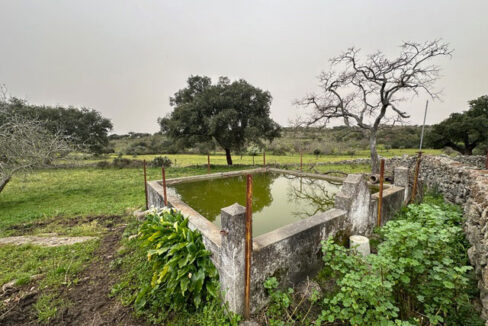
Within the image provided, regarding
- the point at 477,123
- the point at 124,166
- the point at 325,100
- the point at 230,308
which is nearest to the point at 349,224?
the point at 230,308

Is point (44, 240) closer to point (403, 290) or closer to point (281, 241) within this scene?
point (281, 241)

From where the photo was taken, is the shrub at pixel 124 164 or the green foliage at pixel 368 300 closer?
the green foliage at pixel 368 300

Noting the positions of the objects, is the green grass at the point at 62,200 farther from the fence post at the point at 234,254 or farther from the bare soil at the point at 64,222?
the fence post at the point at 234,254

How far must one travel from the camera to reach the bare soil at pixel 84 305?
224cm

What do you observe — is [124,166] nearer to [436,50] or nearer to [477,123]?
[436,50]

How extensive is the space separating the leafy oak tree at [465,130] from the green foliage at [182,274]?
2425 cm

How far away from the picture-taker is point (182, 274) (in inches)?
→ 85.4

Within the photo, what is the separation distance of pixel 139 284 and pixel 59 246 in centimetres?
237

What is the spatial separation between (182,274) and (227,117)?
10.9 m

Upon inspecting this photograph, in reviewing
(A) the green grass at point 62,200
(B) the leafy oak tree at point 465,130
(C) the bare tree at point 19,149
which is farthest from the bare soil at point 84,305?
(B) the leafy oak tree at point 465,130

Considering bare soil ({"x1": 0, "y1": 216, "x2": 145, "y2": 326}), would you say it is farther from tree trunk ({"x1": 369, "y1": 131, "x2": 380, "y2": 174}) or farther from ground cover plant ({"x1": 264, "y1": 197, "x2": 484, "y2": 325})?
tree trunk ({"x1": 369, "y1": 131, "x2": 380, "y2": 174})

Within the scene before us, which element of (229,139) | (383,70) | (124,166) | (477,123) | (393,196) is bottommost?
(124,166)

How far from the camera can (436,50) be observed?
8812 millimetres

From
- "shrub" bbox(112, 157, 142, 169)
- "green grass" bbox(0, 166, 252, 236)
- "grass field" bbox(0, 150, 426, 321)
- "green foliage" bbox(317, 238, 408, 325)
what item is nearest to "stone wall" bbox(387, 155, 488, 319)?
"green foliage" bbox(317, 238, 408, 325)
